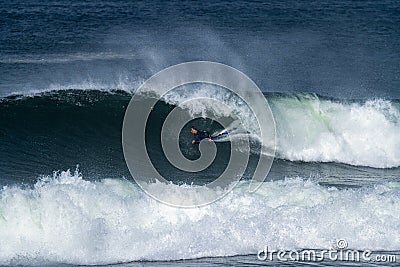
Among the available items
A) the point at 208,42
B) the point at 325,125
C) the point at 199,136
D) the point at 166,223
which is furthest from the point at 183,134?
the point at 208,42

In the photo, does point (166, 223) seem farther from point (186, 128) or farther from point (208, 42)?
point (208, 42)

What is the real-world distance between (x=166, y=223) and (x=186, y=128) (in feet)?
21.9

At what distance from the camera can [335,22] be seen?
130ft

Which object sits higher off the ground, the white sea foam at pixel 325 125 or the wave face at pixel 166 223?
the white sea foam at pixel 325 125

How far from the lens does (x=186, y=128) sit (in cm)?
2734

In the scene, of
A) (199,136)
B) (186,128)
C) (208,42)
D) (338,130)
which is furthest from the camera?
(208,42)

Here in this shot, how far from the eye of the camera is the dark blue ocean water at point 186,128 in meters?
20.5

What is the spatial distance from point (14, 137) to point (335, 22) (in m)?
17.5

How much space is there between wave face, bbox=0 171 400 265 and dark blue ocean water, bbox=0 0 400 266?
0.04 m

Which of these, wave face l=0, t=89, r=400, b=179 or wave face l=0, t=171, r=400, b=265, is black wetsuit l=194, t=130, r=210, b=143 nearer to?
wave face l=0, t=89, r=400, b=179

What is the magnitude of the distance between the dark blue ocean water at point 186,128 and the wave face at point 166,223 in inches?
1.4

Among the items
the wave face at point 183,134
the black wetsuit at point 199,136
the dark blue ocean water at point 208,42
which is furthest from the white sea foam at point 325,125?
the dark blue ocean water at point 208,42

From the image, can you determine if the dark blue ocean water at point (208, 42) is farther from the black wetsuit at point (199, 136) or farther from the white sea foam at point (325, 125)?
the black wetsuit at point (199, 136)

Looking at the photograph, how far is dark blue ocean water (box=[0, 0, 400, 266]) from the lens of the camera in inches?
806
